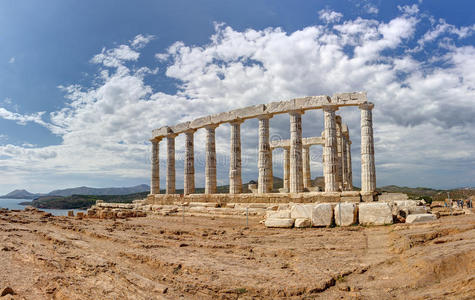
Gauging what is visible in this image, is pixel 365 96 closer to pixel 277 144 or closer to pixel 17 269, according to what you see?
pixel 277 144

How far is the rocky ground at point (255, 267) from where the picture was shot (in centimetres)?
583

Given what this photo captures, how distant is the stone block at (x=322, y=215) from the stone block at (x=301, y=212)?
1.06 ft

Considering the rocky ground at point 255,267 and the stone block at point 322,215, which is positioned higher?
the stone block at point 322,215

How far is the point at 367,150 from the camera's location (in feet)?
75.3

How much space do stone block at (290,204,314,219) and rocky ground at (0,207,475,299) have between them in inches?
81.8

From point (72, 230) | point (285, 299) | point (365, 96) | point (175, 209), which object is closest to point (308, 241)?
point (285, 299)

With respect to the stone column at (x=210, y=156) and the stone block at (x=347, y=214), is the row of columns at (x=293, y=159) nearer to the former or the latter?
the stone column at (x=210, y=156)

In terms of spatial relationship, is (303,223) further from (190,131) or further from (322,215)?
(190,131)

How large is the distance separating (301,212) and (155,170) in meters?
24.5

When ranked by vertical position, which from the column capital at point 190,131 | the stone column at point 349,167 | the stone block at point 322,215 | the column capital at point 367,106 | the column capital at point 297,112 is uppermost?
the column capital at point 297,112

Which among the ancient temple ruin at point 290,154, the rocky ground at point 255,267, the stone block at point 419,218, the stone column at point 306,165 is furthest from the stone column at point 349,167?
the rocky ground at point 255,267

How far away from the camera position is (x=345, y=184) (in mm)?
31875

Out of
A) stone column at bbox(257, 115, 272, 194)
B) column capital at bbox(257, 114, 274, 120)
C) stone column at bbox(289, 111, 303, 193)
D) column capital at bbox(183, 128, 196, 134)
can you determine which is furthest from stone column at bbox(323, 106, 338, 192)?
column capital at bbox(183, 128, 196, 134)

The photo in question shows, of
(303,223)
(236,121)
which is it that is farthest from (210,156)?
(303,223)
